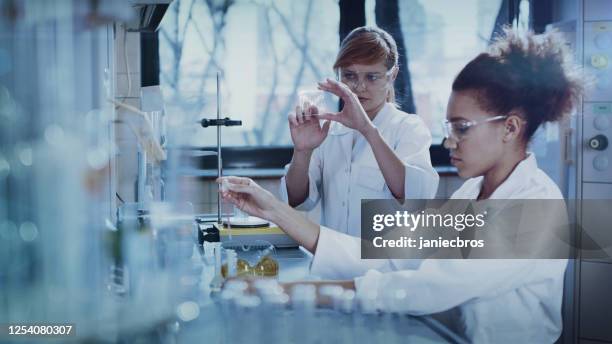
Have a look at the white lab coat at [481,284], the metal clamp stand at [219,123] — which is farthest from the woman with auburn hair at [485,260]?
the metal clamp stand at [219,123]

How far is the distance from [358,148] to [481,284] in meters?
0.48

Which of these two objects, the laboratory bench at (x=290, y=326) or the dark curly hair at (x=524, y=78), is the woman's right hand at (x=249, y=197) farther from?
the dark curly hair at (x=524, y=78)

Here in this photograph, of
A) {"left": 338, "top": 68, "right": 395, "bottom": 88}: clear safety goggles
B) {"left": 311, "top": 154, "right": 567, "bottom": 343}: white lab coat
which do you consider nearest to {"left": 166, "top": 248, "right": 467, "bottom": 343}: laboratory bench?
{"left": 311, "top": 154, "right": 567, "bottom": 343}: white lab coat

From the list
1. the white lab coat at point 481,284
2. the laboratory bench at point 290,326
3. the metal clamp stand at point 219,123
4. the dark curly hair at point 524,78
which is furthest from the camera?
the metal clamp stand at point 219,123

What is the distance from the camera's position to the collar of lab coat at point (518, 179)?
1.54 metres

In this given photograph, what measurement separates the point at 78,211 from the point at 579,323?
5.87ft

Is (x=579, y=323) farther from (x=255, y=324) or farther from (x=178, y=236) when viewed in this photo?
(x=178, y=236)

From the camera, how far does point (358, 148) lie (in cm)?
A: 174

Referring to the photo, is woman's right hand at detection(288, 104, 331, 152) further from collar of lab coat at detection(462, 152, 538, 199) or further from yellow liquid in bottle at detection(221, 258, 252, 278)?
collar of lab coat at detection(462, 152, 538, 199)

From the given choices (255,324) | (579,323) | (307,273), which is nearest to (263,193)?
(307,273)

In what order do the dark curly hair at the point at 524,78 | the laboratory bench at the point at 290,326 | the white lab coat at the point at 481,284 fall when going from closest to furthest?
the laboratory bench at the point at 290,326, the white lab coat at the point at 481,284, the dark curly hair at the point at 524,78

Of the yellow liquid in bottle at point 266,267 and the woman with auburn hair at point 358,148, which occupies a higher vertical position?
the woman with auburn hair at point 358,148

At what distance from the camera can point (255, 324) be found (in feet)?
4.39

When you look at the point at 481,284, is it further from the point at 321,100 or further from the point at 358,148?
the point at 321,100
